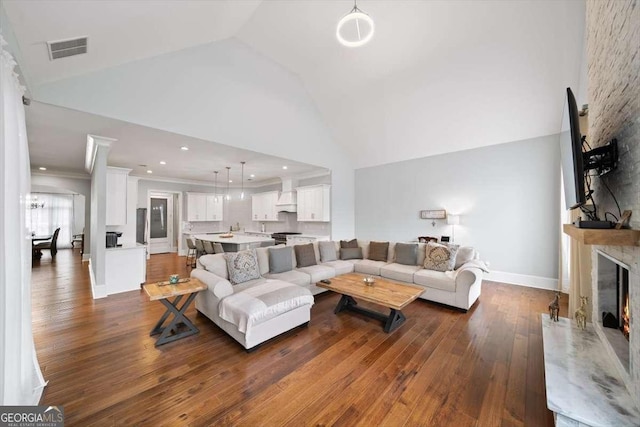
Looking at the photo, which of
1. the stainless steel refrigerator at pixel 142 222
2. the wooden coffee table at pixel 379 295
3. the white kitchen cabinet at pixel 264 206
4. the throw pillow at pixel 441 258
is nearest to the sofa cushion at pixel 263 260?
the wooden coffee table at pixel 379 295

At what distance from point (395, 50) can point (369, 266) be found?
384 cm

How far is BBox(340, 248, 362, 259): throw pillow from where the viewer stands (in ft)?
16.3

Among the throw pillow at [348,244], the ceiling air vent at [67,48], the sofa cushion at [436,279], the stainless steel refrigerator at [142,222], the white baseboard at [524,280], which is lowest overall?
the white baseboard at [524,280]

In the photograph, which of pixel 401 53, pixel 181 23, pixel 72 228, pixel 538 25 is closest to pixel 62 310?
pixel 181 23

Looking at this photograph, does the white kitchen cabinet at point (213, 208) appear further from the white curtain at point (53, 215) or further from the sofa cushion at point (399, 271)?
the sofa cushion at point (399, 271)

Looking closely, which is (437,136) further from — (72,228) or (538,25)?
(72,228)

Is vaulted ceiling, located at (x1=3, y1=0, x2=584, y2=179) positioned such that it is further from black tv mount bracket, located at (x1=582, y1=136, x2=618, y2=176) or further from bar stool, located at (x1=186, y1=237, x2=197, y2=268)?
bar stool, located at (x1=186, y1=237, x2=197, y2=268)

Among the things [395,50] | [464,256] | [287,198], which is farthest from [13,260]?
[287,198]

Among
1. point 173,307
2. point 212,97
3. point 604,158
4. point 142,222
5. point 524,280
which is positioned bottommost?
point 524,280

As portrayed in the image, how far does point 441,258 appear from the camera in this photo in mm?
3979

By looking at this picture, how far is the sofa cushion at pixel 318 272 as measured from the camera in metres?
3.87

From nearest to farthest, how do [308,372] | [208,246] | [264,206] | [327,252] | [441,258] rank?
[308,372]
[441,258]
[327,252]
[208,246]
[264,206]

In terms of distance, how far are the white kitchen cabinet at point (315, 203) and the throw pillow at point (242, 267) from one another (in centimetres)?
351
